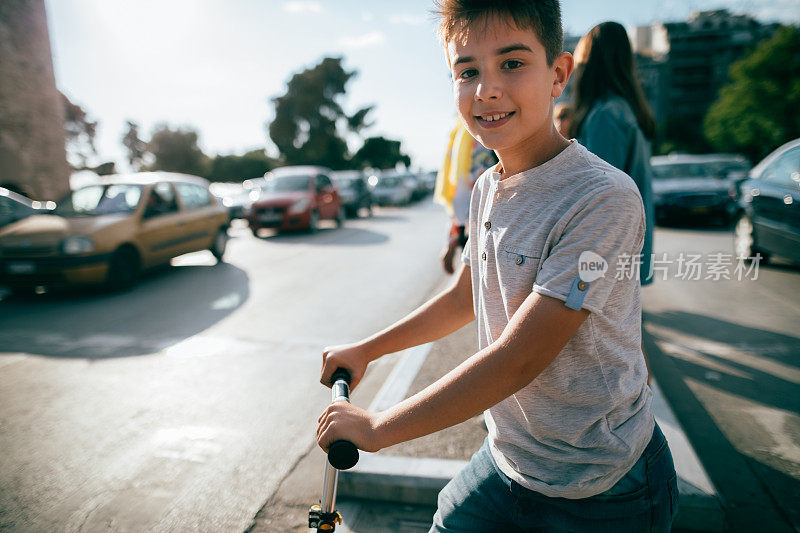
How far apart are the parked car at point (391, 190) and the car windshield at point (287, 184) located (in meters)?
11.2

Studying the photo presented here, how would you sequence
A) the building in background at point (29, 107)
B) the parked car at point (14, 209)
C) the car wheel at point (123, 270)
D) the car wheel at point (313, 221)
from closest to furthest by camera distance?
the car wheel at point (123, 270) < the parked car at point (14, 209) < the car wheel at point (313, 221) < the building in background at point (29, 107)

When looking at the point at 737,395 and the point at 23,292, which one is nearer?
the point at 737,395

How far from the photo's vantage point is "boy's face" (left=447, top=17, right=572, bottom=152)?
1143mm

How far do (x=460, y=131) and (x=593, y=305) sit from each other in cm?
248

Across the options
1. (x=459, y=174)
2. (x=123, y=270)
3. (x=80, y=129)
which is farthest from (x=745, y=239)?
(x=80, y=129)

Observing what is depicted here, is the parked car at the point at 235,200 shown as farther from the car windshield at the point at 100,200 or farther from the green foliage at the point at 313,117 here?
the green foliage at the point at 313,117

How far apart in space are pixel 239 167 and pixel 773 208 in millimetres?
45444

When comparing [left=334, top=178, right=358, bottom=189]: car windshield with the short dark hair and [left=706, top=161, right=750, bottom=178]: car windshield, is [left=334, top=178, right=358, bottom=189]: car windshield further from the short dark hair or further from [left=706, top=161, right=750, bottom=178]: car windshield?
the short dark hair

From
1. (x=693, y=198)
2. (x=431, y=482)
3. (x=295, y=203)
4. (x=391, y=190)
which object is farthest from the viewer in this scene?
Answer: (x=391, y=190)

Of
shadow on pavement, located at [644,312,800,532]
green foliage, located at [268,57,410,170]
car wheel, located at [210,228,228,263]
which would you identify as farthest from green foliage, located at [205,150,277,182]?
shadow on pavement, located at [644,312,800,532]

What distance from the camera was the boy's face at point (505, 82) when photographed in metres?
1.14

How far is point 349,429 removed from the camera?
1.12 meters

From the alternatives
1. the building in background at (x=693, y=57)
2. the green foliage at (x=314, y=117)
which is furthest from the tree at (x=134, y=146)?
the building in background at (x=693, y=57)

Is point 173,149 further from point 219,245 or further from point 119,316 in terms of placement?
point 119,316
